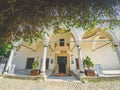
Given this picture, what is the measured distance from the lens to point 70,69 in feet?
49.4

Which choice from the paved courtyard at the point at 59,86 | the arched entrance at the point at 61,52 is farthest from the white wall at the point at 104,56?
the paved courtyard at the point at 59,86

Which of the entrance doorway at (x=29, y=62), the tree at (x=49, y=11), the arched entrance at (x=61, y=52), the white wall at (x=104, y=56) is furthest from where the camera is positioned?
the entrance doorway at (x=29, y=62)

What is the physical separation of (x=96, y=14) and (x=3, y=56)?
15051mm

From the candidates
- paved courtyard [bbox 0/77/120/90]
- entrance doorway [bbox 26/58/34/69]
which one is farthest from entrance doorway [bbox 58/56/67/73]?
paved courtyard [bbox 0/77/120/90]

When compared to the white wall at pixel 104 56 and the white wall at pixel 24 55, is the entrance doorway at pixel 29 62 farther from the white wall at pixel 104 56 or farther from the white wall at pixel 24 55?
the white wall at pixel 104 56

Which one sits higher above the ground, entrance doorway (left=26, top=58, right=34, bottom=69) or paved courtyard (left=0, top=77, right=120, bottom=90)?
entrance doorway (left=26, top=58, right=34, bottom=69)

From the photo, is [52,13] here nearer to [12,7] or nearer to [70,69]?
[12,7]

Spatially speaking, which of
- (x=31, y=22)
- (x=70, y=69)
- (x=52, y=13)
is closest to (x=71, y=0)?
(x=52, y=13)

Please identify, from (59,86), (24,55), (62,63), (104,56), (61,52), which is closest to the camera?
(59,86)

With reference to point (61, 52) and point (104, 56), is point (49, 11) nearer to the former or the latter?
point (61, 52)

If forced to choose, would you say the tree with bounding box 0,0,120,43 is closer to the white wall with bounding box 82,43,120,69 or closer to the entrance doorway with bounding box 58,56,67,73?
the entrance doorway with bounding box 58,56,67,73

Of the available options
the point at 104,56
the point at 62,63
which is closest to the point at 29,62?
the point at 62,63

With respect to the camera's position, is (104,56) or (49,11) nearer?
(49,11)

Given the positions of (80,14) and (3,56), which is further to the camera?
(3,56)
